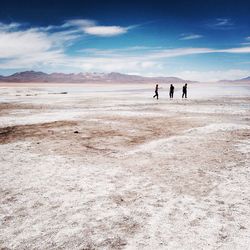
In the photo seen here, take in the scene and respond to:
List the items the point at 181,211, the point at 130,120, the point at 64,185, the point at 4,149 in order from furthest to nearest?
the point at 130,120 → the point at 4,149 → the point at 64,185 → the point at 181,211

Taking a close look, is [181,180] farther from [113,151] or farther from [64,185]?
[113,151]

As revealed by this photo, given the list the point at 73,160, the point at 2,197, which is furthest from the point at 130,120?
the point at 2,197

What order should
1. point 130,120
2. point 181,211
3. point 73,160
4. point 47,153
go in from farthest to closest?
point 130,120
point 47,153
point 73,160
point 181,211

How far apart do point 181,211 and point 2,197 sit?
352 centimetres

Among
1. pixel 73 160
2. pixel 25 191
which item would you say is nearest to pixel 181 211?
pixel 25 191

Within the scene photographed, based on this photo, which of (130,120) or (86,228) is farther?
(130,120)

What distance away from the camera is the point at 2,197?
6.41m

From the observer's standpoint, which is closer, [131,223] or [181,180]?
[131,223]

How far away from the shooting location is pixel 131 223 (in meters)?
5.27

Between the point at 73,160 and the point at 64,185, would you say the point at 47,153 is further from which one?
the point at 64,185

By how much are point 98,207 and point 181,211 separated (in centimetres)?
151

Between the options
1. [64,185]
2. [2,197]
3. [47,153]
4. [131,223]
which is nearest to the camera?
[131,223]

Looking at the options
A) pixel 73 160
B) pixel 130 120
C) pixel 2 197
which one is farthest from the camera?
pixel 130 120

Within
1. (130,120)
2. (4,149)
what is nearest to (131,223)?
(4,149)
